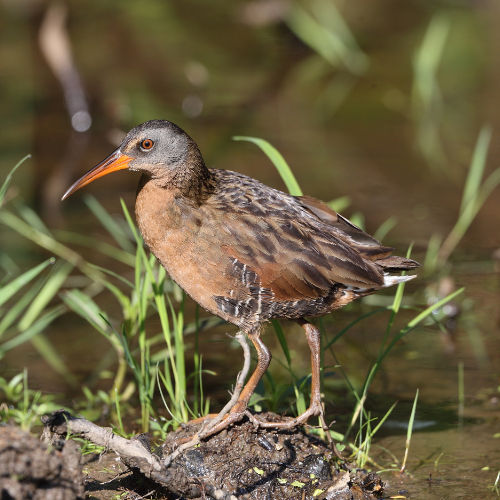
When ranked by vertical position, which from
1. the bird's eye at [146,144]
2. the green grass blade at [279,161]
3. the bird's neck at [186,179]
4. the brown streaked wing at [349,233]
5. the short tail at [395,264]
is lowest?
the short tail at [395,264]

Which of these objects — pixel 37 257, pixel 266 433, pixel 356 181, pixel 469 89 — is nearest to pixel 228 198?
pixel 266 433

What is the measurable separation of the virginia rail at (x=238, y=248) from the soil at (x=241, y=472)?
121 millimetres

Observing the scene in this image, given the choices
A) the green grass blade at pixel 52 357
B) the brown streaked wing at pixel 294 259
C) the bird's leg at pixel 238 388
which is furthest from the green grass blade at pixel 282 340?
the green grass blade at pixel 52 357

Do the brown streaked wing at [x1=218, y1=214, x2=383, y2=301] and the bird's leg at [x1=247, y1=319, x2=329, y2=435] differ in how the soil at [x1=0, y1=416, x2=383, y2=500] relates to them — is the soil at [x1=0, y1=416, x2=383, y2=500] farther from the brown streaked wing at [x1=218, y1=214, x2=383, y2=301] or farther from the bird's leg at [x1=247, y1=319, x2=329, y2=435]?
the brown streaked wing at [x1=218, y1=214, x2=383, y2=301]

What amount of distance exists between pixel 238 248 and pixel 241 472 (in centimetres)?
102

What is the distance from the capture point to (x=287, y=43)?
41.2ft

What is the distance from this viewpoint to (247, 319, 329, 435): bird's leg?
427cm

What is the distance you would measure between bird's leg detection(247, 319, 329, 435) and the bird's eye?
115 centimetres

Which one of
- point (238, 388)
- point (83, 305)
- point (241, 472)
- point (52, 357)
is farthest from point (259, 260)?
point (52, 357)

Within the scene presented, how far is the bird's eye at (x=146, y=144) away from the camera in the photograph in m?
4.50

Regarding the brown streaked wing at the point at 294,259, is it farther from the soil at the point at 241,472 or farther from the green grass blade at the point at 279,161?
the soil at the point at 241,472

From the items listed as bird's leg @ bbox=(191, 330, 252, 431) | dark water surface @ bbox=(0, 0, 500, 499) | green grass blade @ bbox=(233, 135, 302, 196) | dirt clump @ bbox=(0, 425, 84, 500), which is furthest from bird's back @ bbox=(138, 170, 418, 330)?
dirt clump @ bbox=(0, 425, 84, 500)

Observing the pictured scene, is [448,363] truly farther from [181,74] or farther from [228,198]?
[181,74]

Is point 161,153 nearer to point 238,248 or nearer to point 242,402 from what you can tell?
point 238,248
